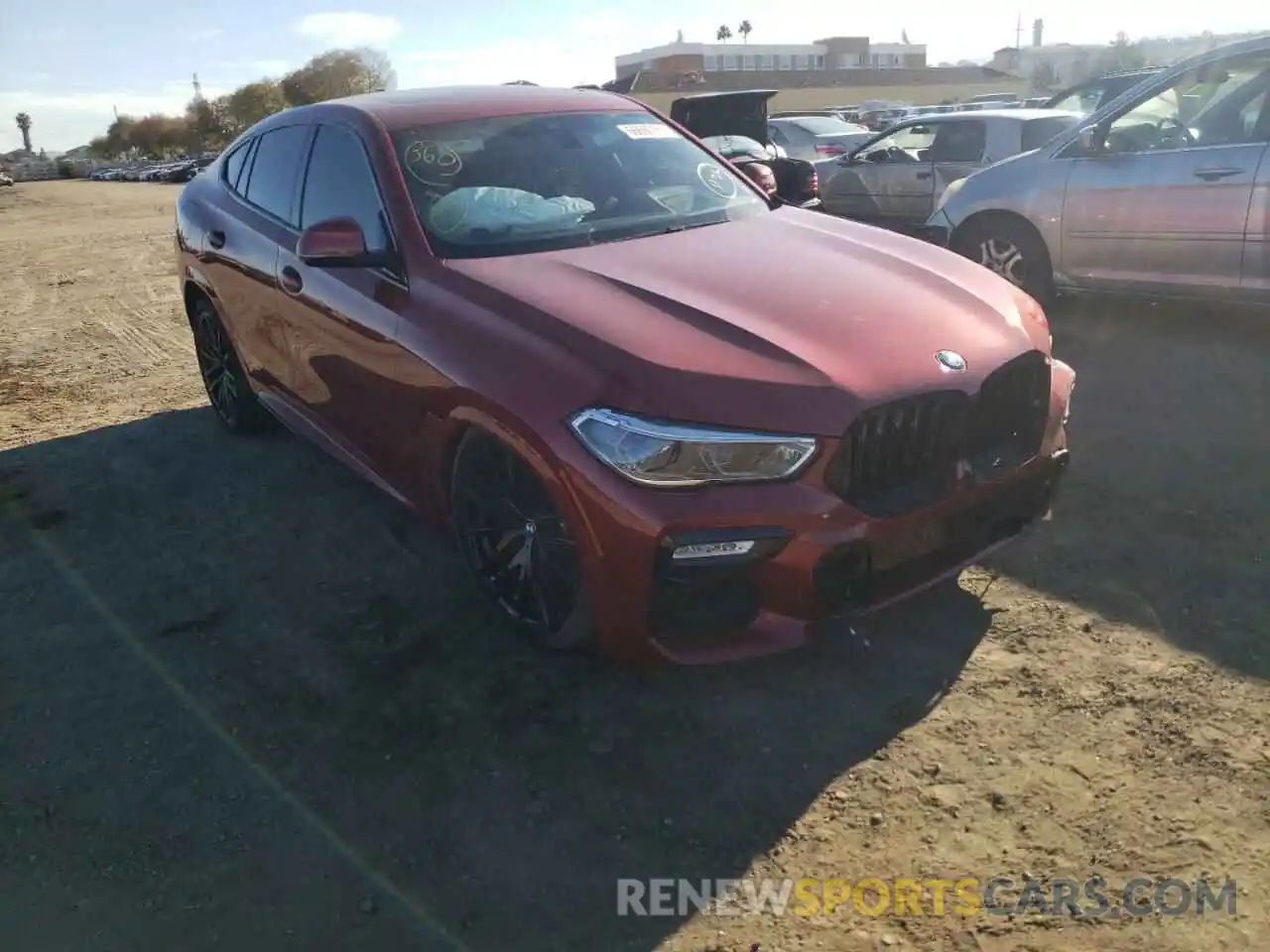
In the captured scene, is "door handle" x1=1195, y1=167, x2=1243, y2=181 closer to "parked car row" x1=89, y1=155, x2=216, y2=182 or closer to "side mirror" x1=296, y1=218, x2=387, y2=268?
"side mirror" x1=296, y1=218, x2=387, y2=268

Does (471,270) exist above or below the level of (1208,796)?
above

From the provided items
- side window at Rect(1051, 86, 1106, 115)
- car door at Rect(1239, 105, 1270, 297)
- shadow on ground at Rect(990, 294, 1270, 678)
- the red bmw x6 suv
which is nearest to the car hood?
the red bmw x6 suv

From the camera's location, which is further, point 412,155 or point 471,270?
point 412,155

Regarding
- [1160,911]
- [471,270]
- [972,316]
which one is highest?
[471,270]

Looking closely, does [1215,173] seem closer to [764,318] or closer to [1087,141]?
[1087,141]

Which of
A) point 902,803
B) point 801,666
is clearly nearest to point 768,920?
point 902,803

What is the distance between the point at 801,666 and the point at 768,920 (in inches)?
40.0

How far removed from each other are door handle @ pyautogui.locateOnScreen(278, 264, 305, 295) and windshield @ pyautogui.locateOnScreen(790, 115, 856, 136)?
46.9 ft

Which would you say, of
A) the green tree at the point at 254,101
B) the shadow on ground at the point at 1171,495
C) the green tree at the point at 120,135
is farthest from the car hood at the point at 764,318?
the green tree at the point at 120,135

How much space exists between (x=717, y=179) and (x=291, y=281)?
1.81 m

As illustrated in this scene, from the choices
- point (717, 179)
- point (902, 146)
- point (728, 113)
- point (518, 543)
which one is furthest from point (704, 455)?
point (728, 113)

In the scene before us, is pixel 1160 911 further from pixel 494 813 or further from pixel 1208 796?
pixel 494 813

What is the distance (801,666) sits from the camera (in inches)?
128

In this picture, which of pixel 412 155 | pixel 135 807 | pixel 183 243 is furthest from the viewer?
pixel 183 243
